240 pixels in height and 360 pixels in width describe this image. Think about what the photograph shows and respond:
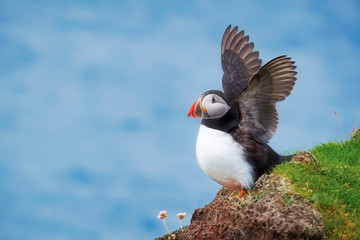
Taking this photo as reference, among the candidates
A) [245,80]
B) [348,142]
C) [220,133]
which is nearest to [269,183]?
[220,133]

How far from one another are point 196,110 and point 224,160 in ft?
2.18

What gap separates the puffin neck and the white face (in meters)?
0.05

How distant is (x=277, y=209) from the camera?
4770 millimetres

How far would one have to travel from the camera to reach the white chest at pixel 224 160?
200 inches

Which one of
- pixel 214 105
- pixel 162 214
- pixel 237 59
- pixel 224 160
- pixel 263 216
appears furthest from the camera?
pixel 237 59

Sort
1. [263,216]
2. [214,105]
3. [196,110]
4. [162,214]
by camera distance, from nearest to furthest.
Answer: [263,216] → [214,105] → [196,110] → [162,214]

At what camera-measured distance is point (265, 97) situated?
523cm

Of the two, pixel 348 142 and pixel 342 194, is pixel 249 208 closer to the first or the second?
pixel 342 194

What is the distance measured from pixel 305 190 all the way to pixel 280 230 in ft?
2.24

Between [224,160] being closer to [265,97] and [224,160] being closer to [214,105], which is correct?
[214,105]

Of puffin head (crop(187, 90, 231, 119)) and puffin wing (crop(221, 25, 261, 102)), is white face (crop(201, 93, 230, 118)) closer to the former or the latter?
puffin head (crop(187, 90, 231, 119))

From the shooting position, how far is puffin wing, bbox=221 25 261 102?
5875 millimetres

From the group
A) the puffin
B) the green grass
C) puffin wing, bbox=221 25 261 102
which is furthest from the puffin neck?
the green grass

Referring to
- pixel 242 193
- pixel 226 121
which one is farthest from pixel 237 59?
pixel 242 193
